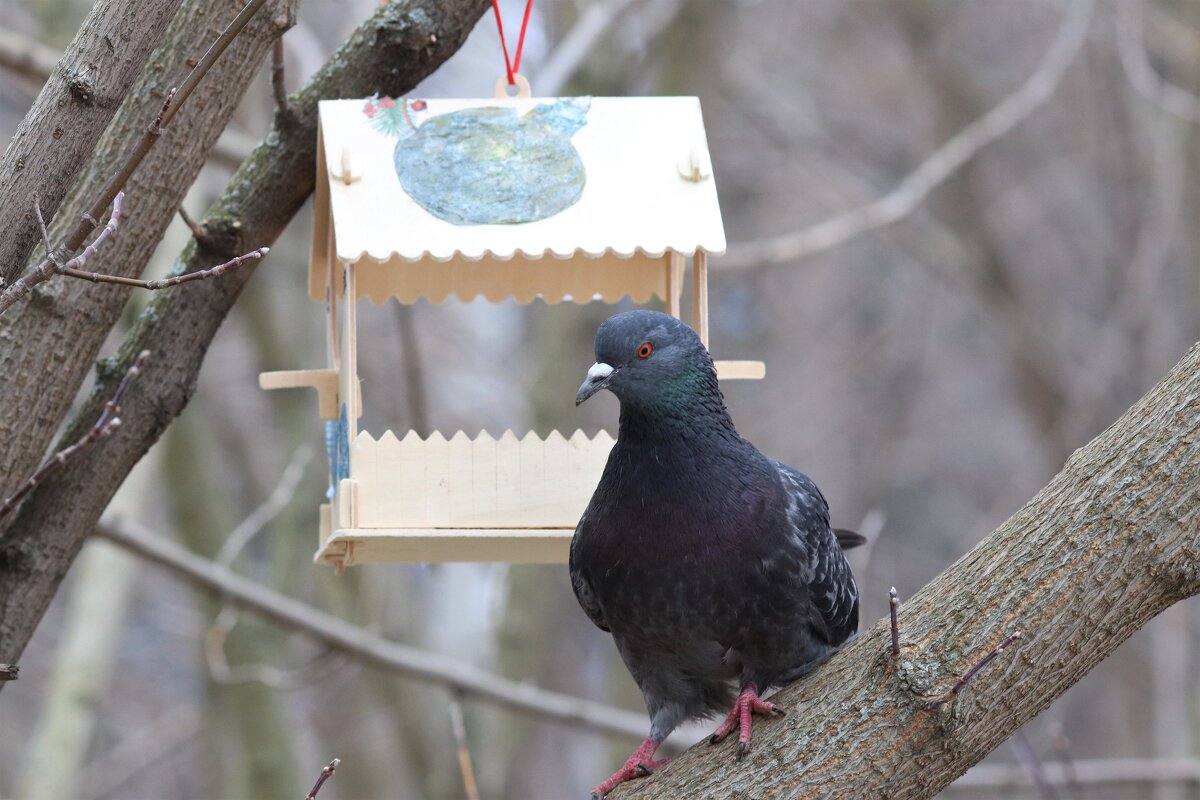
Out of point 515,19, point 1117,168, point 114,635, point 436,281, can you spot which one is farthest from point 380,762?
point 1117,168

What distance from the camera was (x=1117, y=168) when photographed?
11.3 m

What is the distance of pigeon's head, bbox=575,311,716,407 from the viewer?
332 cm

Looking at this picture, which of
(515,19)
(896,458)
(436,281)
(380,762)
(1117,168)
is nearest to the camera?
(436,281)

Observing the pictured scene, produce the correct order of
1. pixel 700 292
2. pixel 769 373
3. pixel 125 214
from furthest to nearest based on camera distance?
pixel 769 373 → pixel 700 292 → pixel 125 214

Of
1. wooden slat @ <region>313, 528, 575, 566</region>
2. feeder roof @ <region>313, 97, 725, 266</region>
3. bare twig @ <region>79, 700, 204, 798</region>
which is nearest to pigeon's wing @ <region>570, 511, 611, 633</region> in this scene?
wooden slat @ <region>313, 528, 575, 566</region>

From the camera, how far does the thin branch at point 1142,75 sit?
7.70 meters

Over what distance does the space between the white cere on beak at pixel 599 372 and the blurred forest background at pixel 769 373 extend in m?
1.65

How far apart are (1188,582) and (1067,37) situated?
531 cm

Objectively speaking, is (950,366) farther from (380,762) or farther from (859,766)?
(859,766)

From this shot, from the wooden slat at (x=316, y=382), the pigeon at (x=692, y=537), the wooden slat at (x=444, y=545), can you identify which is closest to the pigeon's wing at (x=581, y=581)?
the pigeon at (x=692, y=537)

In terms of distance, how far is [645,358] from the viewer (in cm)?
336

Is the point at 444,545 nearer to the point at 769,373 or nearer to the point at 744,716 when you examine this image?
the point at 744,716

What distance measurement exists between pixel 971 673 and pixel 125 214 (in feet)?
7.00

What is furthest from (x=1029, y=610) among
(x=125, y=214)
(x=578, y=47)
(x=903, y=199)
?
(x=578, y=47)
